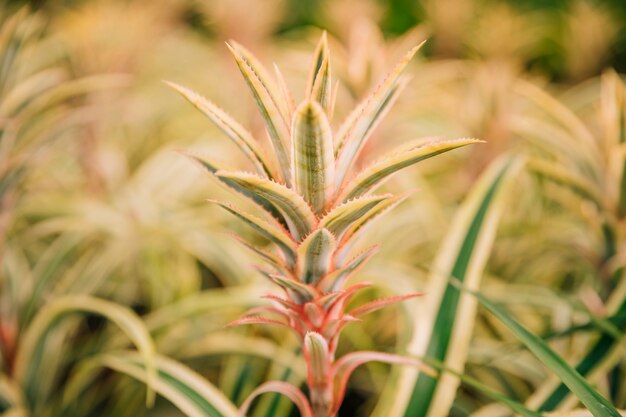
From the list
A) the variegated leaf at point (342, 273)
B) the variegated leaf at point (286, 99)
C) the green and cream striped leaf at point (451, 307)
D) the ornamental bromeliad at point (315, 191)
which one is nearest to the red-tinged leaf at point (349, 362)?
the ornamental bromeliad at point (315, 191)

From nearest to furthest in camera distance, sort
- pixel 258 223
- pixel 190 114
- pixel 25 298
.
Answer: pixel 258 223, pixel 25 298, pixel 190 114

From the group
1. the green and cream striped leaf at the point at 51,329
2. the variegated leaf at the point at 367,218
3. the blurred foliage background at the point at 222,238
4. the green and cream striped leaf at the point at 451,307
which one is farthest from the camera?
the blurred foliage background at the point at 222,238

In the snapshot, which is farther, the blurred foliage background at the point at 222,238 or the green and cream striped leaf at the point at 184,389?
the blurred foliage background at the point at 222,238

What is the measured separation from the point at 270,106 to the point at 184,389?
651mm

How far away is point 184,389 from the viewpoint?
95 centimetres

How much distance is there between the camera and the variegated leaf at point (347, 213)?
553mm

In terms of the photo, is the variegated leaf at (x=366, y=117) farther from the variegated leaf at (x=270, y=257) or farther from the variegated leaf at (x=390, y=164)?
the variegated leaf at (x=270, y=257)

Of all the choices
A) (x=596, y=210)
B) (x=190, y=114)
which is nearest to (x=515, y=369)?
(x=596, y=210)

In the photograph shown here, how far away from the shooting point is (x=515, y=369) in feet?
4.06

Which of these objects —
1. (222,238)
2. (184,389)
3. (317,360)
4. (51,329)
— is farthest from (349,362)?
(222,238)

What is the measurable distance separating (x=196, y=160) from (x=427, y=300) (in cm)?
61

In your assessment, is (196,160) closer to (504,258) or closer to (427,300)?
(427,300)

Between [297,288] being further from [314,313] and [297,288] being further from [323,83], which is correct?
[323,83]

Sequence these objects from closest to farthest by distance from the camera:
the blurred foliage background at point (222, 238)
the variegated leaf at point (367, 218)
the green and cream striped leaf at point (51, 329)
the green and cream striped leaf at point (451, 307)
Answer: the variegated leaf at point (367, 218) → the green and cream striped leaf at point (451, 307) → the green and cream striped leaf at point (51, 329) → the blurred foliage background at point (222, 238)
